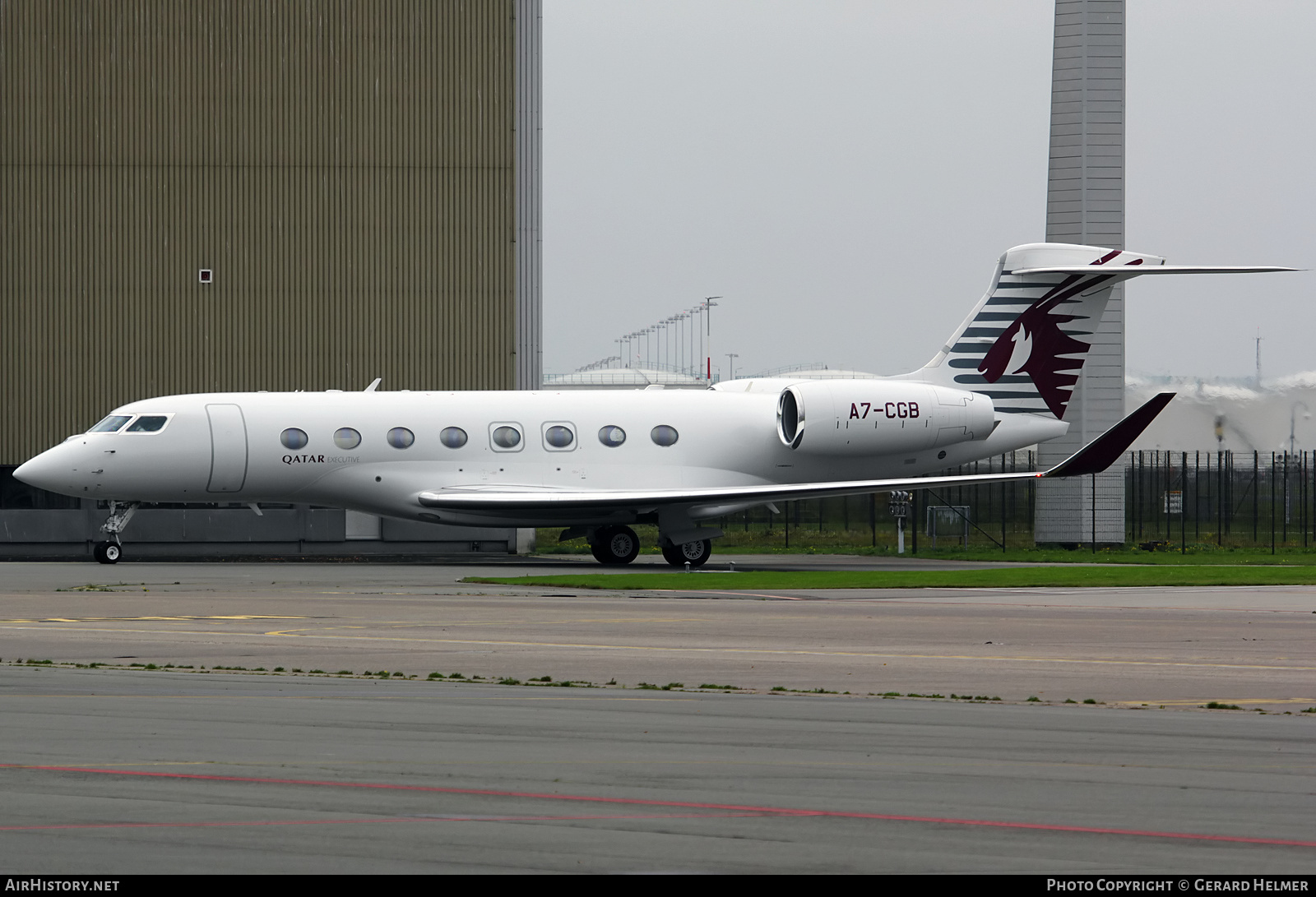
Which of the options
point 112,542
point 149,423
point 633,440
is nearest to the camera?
point 149,423

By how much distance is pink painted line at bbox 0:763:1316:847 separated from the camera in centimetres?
625

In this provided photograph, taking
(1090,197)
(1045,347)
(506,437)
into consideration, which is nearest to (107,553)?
(506,437)

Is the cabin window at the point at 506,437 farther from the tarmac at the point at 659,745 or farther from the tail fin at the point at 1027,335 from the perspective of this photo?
the tarmac at the point at 659,745

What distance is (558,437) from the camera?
99.9 ft

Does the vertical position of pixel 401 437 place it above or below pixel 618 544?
above

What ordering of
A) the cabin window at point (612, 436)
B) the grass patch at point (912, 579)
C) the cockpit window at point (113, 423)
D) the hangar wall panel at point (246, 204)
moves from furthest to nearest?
the hangar wall panel at point (246, 204) → the cabin window at point (612, 436) → the cockpit window at point (113, 423) → the grass patch at point (912, 579)

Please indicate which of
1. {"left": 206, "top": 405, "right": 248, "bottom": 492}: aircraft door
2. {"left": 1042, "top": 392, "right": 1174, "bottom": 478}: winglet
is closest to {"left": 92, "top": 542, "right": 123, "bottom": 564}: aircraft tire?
{"left": 206, "top": 405, "right": 248, "bottom": 492}: aircraft door

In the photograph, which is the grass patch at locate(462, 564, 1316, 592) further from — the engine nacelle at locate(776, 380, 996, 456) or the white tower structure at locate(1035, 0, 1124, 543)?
the white tower structure at locate(1035, 0, 1124, 543)

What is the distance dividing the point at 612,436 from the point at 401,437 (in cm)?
411

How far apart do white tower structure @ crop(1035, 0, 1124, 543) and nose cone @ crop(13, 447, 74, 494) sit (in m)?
23.3

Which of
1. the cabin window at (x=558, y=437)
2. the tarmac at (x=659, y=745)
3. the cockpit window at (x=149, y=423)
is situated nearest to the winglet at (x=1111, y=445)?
the cabin window at (x=558, y=437)

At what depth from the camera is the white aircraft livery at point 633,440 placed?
2898 centimetres

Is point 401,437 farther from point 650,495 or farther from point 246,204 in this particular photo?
point 246,204

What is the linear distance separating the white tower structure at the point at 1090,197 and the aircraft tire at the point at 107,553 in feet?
73.6
